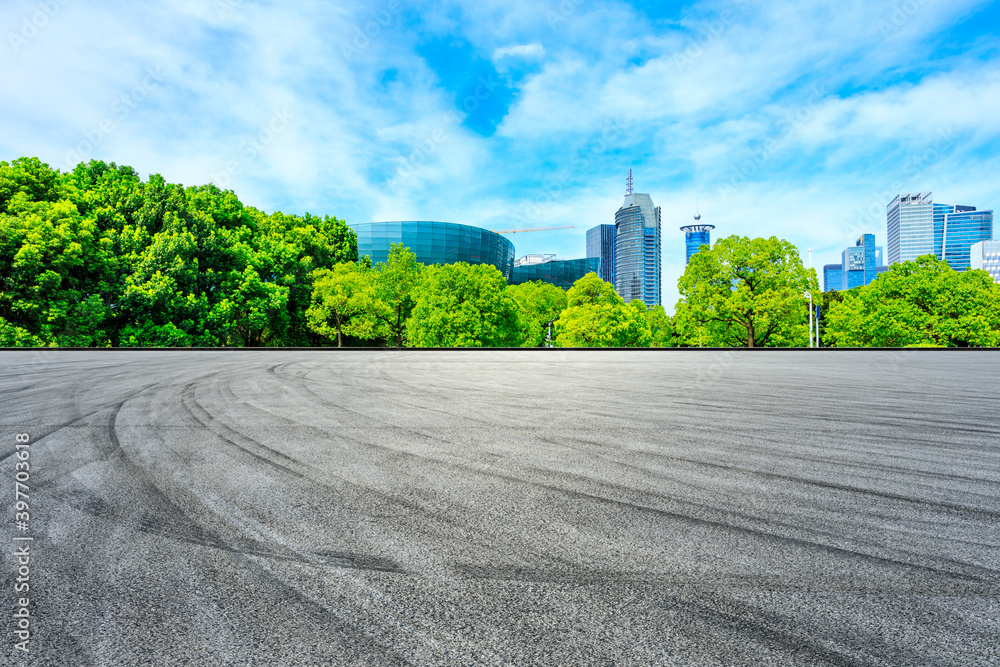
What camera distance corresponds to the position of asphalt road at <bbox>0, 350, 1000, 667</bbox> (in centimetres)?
188

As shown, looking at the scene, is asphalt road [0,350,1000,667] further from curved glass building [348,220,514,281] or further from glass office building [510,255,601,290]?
glass office building [510,255,601,290]

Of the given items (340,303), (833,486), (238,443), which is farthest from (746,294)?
(238,443)

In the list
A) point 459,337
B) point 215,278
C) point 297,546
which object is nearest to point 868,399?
point 297,546

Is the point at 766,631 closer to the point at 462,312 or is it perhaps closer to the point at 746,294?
the point at 462,312

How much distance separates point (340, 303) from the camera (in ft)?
137

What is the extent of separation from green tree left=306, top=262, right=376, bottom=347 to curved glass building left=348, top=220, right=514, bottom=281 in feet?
151

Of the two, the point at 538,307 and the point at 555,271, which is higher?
the point at 555,271

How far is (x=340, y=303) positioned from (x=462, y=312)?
1029cm

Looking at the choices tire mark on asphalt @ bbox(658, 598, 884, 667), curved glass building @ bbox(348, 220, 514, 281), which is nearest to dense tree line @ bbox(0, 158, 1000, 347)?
tire mark on asphalt @ bbox(658, 598, 884, 667)

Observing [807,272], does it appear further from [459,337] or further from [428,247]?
[428,247]

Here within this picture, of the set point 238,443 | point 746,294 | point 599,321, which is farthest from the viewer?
point 599,321

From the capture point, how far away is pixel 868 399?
332 inches

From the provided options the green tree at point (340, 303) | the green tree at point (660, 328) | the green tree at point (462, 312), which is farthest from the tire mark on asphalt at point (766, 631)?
the green tree at point (660, 328)

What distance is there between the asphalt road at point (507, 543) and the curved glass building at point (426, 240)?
87131mm
